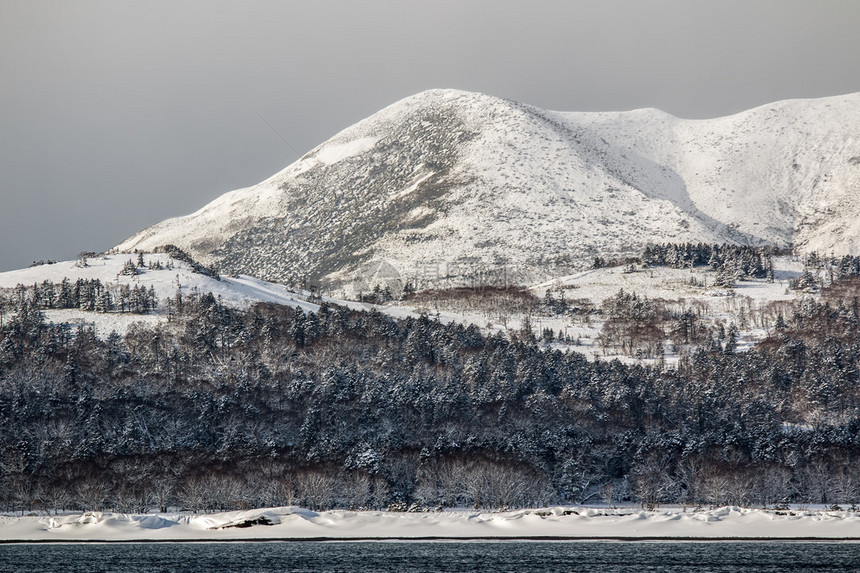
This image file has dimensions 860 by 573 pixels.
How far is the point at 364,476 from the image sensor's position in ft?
516

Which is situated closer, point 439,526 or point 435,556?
point 435,556

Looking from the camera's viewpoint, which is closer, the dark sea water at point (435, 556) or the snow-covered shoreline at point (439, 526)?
the dark sea water at point (435, 556)

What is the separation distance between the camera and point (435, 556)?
106 metres

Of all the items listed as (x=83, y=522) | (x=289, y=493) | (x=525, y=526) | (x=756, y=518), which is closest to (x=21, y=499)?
(x=83, y=522)

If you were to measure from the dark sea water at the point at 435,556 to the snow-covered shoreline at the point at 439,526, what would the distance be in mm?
4198

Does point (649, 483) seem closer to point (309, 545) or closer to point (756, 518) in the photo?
point (756, 518)

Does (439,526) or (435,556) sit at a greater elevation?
(435,556)

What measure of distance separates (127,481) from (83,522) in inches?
1119

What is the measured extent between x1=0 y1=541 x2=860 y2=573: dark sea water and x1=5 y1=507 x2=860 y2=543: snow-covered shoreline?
4.20m

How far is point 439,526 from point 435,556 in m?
24.0

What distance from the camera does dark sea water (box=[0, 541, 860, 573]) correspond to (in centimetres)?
9506

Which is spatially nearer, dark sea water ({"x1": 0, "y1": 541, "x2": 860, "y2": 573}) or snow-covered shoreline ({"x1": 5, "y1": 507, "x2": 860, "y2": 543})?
dark sea water ({"x1": 0, "y1": 541, "x2": 860, "y2": 573})

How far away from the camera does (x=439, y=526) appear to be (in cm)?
12975

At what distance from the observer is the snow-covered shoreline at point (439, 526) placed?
397 feet
